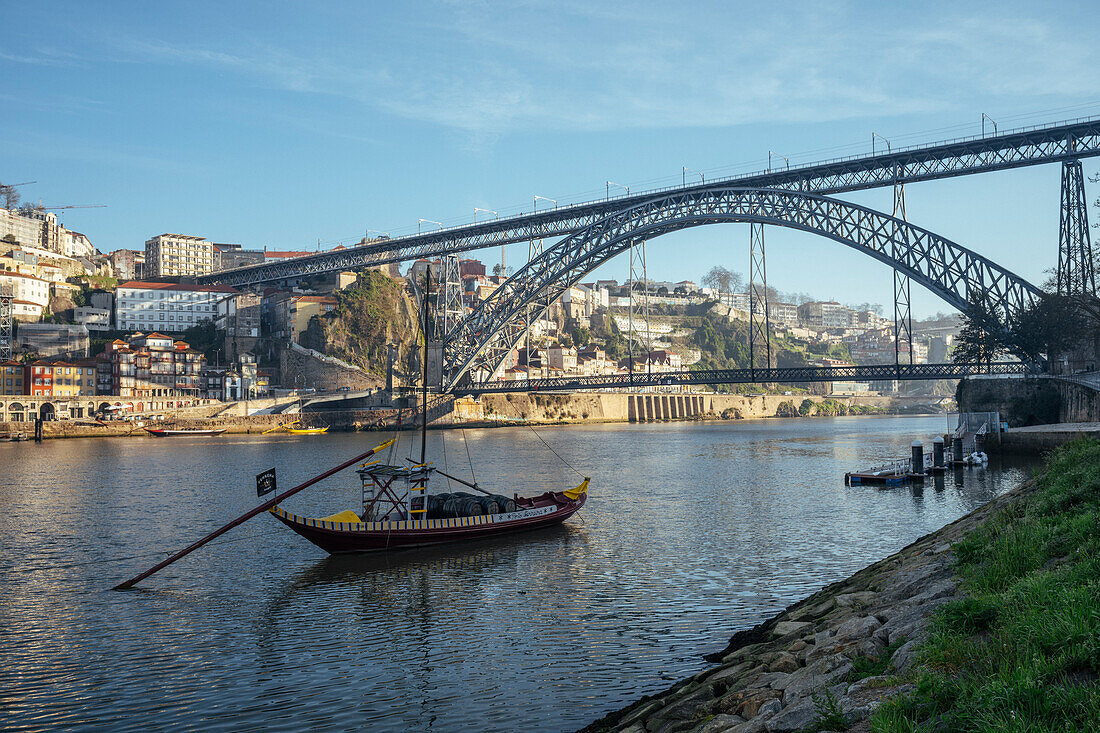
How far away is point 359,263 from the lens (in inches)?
3725

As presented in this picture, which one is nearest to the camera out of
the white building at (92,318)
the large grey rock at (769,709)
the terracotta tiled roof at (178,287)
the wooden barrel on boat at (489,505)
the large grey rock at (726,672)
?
the large grey rock at (769,709)

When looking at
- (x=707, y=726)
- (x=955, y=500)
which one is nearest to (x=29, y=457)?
(x=955, y=500)

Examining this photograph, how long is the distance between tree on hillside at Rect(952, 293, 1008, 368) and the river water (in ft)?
65.2

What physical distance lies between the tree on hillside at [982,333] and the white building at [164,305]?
85.0 meters

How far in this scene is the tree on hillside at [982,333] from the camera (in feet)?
169

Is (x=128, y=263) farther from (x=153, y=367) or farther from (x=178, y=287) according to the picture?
(x=153, y=367)

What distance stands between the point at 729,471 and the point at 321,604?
2883 cm

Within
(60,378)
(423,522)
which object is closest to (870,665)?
(423,522)

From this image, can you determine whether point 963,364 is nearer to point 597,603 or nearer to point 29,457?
point 597,603

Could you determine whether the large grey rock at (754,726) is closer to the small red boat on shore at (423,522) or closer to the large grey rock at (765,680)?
the large grey rock at (765,680)

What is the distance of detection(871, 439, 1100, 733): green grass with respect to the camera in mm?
4953

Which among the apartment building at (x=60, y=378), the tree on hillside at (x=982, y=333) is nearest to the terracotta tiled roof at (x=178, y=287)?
the apartment building at (x=60, y=378)

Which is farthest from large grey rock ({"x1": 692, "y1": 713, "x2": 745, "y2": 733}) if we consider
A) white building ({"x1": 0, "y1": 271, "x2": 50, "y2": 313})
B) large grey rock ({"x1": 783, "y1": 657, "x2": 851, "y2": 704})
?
white building ({"x1": 0, "y1": 271, "x2": 50, "y2": 313})

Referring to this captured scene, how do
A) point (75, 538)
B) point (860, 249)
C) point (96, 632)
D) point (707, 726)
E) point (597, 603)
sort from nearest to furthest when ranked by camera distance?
point (707, 726)
point (96, 632)
point (597, 603)
point (75, 538)
point (860, 249)
